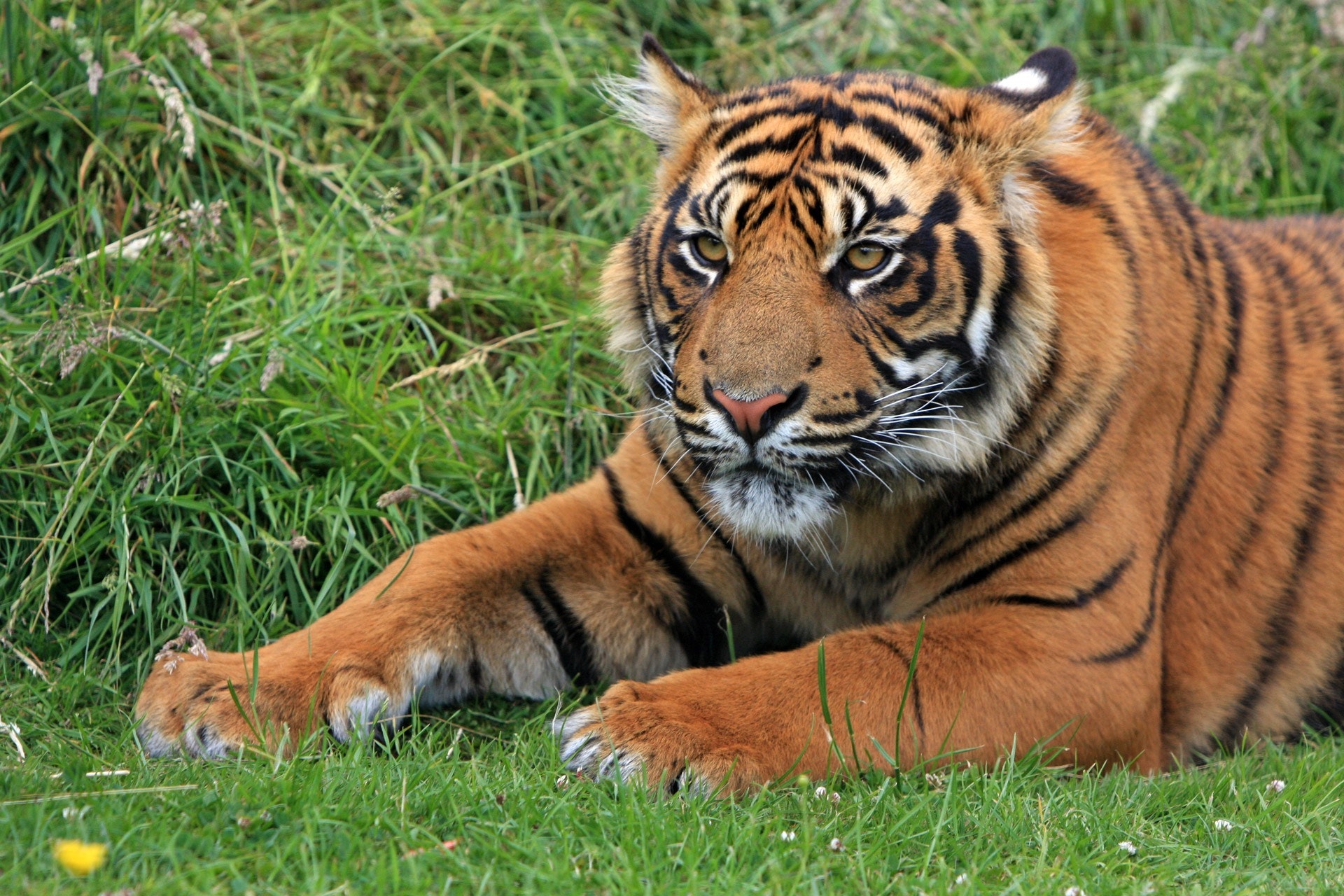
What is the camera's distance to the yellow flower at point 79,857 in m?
1.87

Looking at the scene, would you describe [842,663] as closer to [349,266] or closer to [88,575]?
[88,575]

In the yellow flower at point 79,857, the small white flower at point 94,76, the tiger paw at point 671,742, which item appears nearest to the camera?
the yellow flower at point 79,857

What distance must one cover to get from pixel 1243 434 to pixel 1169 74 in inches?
94.9

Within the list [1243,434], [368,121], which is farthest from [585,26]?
[1243,434]

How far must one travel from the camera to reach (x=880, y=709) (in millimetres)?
2629

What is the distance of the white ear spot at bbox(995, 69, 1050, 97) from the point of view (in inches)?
115

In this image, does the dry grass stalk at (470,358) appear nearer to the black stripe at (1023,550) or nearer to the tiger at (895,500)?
the tiger at (895,500)

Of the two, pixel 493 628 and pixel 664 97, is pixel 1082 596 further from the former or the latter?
pixel 664 97

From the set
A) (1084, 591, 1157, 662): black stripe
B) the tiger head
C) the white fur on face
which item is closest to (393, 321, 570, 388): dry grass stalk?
the tiger head

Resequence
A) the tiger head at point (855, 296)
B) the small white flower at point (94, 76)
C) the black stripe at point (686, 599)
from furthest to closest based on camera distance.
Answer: the small white flower at point (94, 76) → the black stripe at point (686, 599) → the tiger head at point (855, 296)

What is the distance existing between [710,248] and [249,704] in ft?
4.24

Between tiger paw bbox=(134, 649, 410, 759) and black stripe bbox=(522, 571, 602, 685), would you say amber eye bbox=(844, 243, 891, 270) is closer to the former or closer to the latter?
black stripe bbox=(522, 571, 602, 685)

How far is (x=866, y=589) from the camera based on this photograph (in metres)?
3.10

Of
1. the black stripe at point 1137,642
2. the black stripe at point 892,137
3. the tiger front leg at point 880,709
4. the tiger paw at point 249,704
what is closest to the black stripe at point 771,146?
the black stripe at point 892,137
